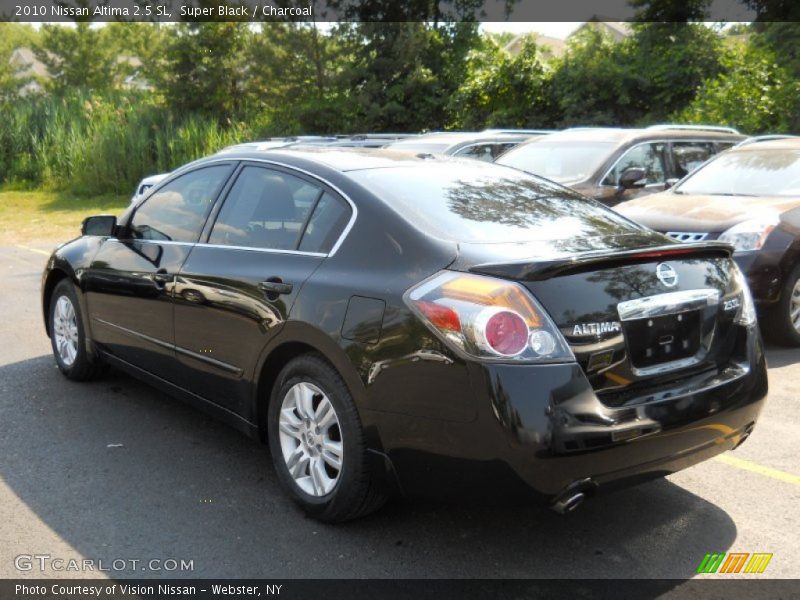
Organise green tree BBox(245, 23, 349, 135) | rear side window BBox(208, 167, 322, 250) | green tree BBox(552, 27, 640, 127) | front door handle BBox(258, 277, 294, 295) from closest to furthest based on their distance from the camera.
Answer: front door handle BBox(258, 277, 294, 295) < rear side window BBox(208, 167, 322, 250) < green tree BBox(552, 27, 640, 127) < green tree BBox(245, 23, 349, 135)

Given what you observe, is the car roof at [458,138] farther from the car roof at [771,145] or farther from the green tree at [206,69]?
the green tree at [206,69]

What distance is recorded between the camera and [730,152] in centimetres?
862

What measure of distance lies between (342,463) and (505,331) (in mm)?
965

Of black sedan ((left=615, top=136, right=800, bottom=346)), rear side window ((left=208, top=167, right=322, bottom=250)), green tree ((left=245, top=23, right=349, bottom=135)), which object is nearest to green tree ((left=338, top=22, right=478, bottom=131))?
green tree ((left=245, top=23, right=349, bottom=135))

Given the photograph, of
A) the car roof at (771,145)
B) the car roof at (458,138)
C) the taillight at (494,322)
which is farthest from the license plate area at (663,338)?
the car roof at (458,138)

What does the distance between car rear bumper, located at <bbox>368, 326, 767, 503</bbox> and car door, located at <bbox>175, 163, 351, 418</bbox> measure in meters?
0.91

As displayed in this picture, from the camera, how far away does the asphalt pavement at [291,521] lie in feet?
11.3

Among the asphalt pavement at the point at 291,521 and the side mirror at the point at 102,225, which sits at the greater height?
the side mirror at the point at 102,225

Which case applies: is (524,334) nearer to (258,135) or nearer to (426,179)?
(426,179)

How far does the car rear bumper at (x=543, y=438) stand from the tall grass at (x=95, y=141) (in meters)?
19.7

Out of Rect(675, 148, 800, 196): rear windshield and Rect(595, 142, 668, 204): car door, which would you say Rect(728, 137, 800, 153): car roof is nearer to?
Rect(675, 148, 800, 196): rear windshield

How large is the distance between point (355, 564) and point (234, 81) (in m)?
26.3

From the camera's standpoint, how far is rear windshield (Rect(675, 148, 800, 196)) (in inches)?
301

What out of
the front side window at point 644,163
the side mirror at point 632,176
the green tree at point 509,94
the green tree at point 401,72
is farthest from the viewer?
the green tree at point 401,72
